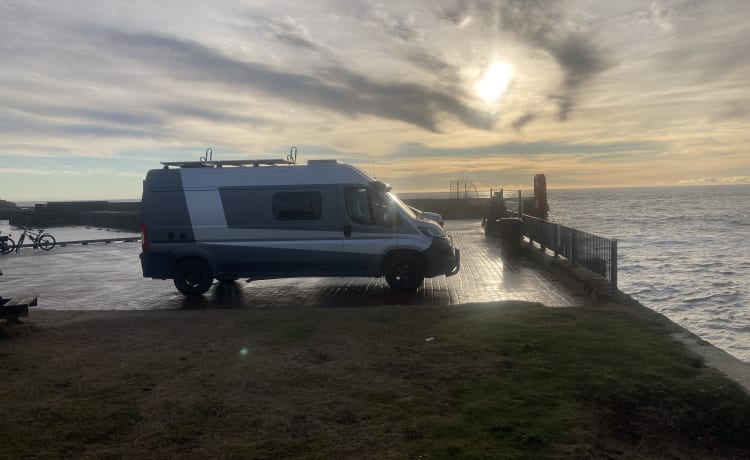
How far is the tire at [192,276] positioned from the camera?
1188 centimetres

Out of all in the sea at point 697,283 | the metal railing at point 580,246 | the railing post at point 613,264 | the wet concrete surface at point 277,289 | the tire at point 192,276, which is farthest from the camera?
the sea at point 697,283

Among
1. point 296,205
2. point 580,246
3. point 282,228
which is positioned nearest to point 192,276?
point 282,228

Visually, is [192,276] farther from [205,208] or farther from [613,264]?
[613,264]

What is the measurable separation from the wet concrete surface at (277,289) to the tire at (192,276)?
22 centimetres

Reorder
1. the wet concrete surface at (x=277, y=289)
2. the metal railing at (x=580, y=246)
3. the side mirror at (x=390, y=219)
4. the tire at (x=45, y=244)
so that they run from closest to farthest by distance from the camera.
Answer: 1. the metal railing at (x=580, y=246)
2. the wet concrete surface at (x=277, y=289)
3. the side mirror at (x=390, y=219)
4. the tire at (x=45, y=244)

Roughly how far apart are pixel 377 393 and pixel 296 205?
675cm

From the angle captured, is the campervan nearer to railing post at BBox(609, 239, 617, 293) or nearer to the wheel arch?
the wheel arch

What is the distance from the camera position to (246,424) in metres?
4.84

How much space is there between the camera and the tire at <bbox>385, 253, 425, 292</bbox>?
11539 millimetres

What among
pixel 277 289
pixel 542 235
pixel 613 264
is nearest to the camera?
pixel 613 264

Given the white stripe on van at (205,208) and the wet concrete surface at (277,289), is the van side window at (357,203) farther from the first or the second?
the white stripe on van at (205,208)

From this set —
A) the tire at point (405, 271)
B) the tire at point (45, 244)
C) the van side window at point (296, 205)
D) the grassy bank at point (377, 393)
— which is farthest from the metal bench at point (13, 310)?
the tire at point (45, 244)

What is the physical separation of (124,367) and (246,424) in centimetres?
256

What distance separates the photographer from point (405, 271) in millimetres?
11594
